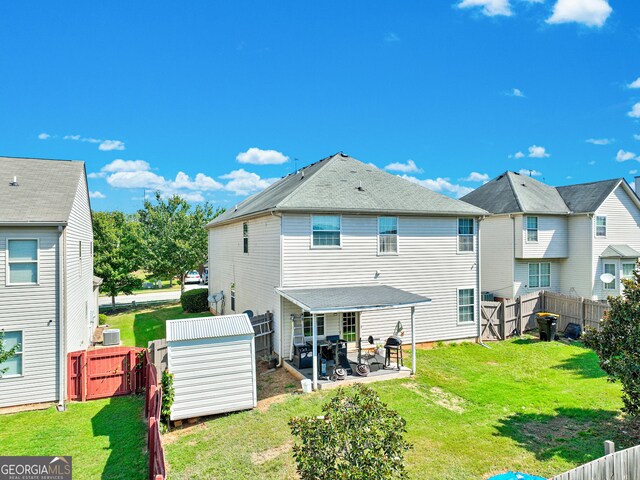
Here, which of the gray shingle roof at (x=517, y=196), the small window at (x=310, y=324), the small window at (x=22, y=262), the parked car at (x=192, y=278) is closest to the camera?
the small window at (x=22, y=262)

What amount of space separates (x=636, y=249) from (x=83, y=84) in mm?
34614

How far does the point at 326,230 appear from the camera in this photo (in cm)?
1416

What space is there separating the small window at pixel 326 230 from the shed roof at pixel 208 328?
4417mm

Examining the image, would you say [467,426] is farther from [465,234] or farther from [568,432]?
[465,234]

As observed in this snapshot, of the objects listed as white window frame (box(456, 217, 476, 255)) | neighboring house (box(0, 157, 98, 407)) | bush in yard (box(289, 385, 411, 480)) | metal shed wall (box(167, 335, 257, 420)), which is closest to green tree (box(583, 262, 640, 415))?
bush in yard (box(289, 385, 411, 480))

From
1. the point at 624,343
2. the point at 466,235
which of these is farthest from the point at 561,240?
the point at 624,343

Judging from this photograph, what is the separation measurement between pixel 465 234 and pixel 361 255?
5.30 m

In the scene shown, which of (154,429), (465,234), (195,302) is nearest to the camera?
(154,429)

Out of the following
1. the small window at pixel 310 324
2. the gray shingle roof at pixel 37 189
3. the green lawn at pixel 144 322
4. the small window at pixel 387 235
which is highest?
the gray shingle roof at pixel 37 189

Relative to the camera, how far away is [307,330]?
14.0 m

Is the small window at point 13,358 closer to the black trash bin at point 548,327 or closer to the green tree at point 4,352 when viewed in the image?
the green tree at point 4,352

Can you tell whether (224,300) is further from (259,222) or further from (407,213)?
(407,213)

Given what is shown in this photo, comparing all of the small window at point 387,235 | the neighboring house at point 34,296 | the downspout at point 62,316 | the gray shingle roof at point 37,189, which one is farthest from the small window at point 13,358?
the small window at point 387,235

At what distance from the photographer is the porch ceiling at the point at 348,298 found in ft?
37.0
